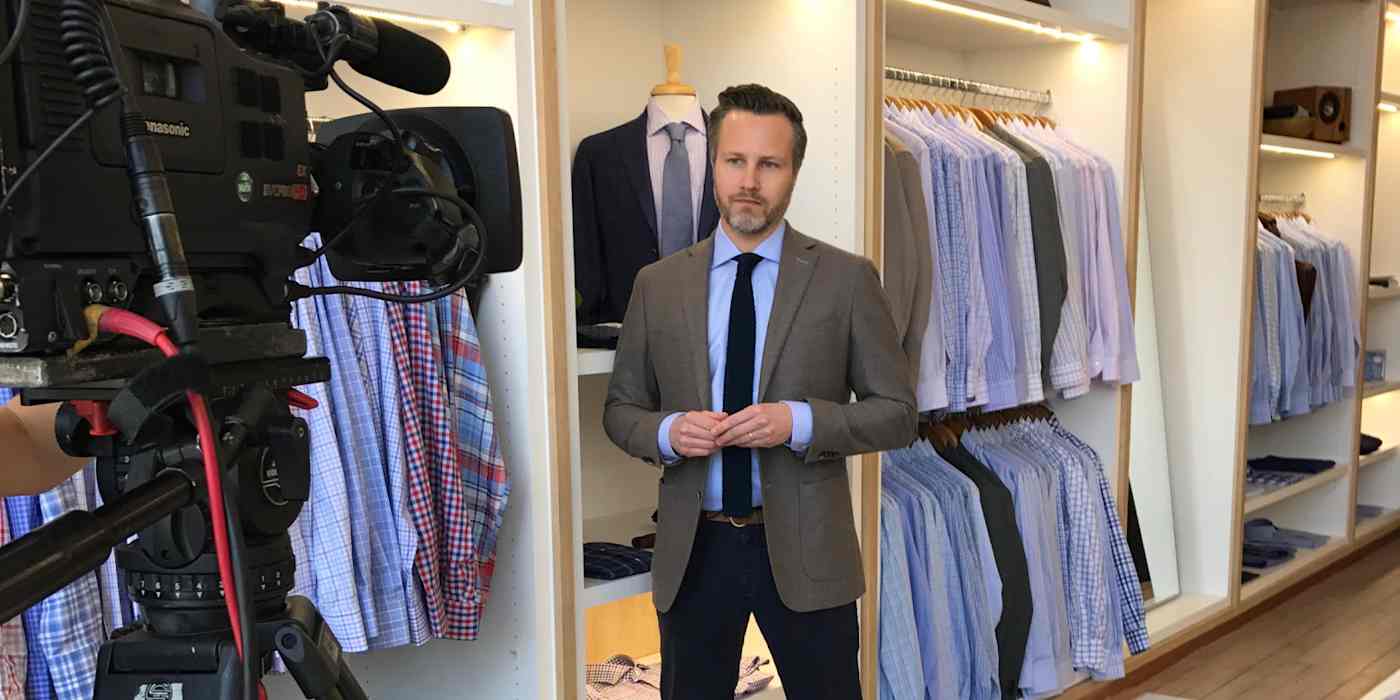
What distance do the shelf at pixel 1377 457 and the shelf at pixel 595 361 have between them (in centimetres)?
403

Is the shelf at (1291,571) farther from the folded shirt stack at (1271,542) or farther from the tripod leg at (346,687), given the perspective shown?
the tripod leg at (346,687)

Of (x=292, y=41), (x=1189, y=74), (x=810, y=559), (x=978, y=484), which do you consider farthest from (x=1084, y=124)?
(x=292, y=41)

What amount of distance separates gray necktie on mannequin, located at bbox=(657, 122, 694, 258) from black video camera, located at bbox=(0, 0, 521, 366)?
4.89ft

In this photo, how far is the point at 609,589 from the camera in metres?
2.20

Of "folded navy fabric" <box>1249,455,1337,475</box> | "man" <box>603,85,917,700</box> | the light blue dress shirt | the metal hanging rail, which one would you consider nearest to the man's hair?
"man" <box>603,85,917,700</box>

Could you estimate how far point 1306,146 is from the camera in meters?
4.32

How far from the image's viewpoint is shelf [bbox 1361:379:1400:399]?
16.0 feet

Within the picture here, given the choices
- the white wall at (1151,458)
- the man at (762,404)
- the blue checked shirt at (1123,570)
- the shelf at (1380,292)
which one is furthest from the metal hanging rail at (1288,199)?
the man at (762,404)

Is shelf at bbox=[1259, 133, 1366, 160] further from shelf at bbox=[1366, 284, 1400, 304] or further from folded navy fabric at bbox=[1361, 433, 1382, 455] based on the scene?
folded navy fabric at bbox=[1361, 433, 1382, 455]

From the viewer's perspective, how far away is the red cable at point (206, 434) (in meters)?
0.66

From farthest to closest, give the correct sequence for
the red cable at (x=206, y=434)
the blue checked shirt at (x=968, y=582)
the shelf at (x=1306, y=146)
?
1. the shelf at (x=1306, y=146)
2. the blue checked shirt at (x=968, y=582)
3. the red cable at (x=206, y=434)

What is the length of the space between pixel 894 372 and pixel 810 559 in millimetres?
354

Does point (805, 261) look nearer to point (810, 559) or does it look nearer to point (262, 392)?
point (810, 559)

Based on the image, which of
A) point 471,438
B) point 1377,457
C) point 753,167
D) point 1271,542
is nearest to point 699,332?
point 753,167
